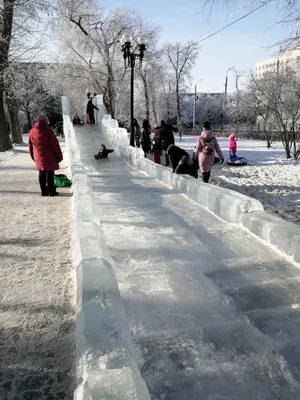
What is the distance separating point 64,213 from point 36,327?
3.06m

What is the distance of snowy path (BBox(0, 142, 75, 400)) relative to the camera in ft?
6.51

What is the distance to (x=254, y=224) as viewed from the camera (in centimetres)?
375

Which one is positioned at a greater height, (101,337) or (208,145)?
(208,145)

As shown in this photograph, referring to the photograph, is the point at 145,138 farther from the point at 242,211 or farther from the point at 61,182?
the point at 242,211

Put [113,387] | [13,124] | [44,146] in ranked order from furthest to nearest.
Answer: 1. [13,124]
2. [44,146]
3. [113,387]

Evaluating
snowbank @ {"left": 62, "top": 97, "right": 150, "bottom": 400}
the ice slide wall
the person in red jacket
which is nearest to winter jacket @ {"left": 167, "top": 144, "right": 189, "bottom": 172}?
the ice slide wall

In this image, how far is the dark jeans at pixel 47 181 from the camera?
634 centimetres

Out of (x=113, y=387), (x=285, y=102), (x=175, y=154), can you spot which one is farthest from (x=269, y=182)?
(x=285, y=102)

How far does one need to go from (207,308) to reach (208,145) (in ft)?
17.0

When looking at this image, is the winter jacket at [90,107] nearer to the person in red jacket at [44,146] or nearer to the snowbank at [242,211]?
the snowbank at [242,211]

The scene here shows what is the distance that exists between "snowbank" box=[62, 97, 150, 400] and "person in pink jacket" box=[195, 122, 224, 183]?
4.54 meters

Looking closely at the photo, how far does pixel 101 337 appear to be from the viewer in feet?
6.21

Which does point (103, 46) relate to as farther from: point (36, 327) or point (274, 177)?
point (36, 327)

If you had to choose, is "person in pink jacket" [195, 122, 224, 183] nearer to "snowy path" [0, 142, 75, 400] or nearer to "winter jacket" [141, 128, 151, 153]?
"snowy path" [0, 142, 75, 400]
